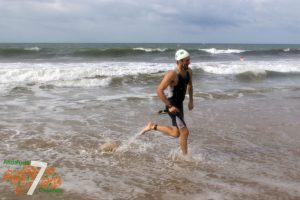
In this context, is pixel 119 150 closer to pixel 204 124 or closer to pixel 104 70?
pixel 204 124

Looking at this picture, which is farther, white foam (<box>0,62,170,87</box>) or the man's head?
white foam (<box>0,62,170,87</box>)

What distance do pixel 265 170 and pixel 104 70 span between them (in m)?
14.9

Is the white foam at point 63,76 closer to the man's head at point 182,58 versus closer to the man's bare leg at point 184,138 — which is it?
the man's bare leg at point 184,138

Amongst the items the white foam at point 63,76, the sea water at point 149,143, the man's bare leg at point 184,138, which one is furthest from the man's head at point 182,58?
the white foam at point 63,76

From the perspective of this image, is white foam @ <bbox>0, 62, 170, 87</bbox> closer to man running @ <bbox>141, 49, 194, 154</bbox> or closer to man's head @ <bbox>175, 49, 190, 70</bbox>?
man running @ <bbox>141, 49, 194, 154</bbox>

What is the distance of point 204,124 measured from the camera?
850 centimetres

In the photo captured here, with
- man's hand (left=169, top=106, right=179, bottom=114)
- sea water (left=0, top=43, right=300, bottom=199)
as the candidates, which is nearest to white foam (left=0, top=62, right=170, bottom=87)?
sea water (left=0, top=43, right=300, bottom=199)

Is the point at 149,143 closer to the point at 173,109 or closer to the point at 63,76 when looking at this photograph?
the point at 173,109

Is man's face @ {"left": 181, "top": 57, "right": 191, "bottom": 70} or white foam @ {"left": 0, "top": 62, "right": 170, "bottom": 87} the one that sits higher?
man's face @ {"left": 181, "top": 57, "right": 191, "bottom": 70}

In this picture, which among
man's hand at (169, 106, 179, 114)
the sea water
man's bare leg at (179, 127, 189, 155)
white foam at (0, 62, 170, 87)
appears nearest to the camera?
the sea water

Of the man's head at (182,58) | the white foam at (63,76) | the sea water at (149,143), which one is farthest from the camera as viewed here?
the white foam at (63,76)

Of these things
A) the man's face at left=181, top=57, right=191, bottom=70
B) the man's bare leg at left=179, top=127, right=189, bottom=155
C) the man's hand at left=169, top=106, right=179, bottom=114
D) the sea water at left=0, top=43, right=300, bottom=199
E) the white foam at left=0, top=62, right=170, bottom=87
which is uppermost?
the man's face at left=181, top=57, right=191, bottom=70

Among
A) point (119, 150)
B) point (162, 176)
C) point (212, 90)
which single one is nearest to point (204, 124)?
point (119, 150)

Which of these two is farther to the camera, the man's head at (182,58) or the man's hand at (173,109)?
the man's hand at (173,109)
